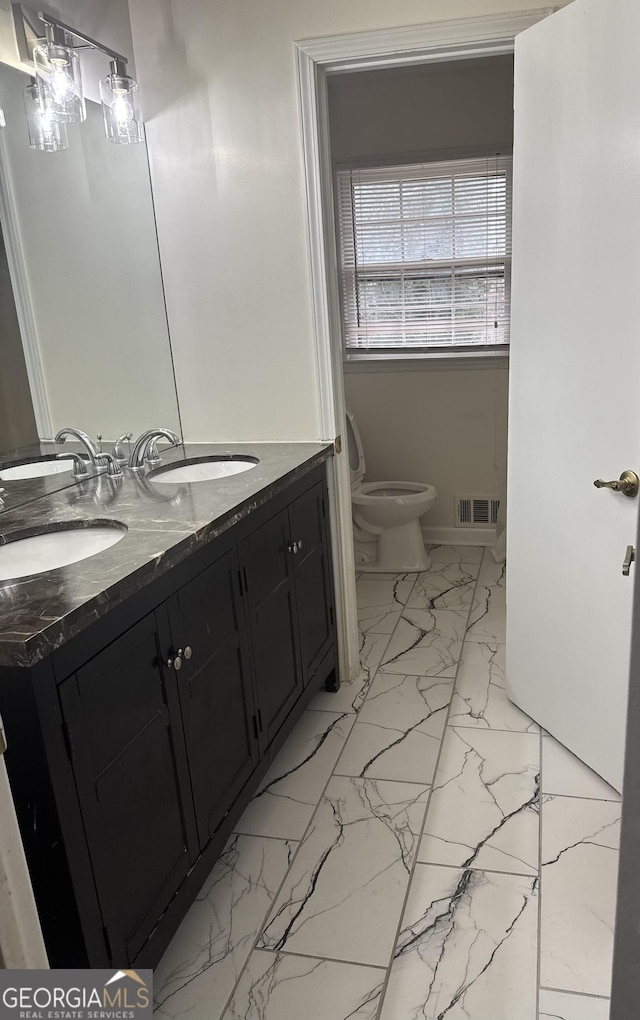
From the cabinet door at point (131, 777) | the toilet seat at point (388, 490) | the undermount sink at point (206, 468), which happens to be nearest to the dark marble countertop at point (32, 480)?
the undermount sink at point (206, 468)

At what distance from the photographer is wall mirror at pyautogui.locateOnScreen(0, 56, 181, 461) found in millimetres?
1899

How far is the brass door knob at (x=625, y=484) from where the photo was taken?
1.85m

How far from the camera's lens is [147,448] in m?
2.43

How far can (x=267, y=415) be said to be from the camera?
260cm

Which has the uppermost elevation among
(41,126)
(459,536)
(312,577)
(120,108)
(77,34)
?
(77,34)

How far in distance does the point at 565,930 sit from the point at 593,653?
0.73 m

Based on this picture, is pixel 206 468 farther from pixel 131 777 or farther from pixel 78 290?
pixel 131 777

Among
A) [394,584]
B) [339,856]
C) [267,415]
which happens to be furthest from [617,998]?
[394,584]

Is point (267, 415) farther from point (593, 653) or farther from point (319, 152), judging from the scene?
point (593, 653)

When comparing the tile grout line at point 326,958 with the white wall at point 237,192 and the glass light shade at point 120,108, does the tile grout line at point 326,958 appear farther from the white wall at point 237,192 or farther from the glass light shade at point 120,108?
the glass light shade at point 120,108

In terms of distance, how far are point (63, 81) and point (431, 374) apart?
8.34 feet

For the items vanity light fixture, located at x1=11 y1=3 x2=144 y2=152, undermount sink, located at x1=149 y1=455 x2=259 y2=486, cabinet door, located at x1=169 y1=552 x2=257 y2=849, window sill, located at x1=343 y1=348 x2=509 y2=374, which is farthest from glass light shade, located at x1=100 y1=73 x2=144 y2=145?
window sill, located at x1=343 y1=348 x2=509 y2=374

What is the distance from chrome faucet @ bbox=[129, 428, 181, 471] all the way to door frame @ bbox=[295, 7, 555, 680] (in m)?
0.53

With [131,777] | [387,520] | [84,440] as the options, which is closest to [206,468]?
[84,440]
